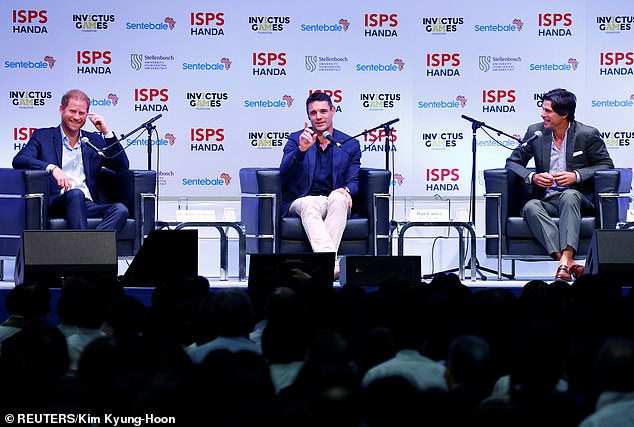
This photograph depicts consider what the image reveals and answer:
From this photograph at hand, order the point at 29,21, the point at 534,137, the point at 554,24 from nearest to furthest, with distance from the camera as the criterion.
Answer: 1. the point at 534,137
2. the point at 29,21
3. the point at 554,24

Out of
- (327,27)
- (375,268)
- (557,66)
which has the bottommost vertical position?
(375,268)

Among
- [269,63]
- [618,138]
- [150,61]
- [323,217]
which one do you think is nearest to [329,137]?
[323,217]

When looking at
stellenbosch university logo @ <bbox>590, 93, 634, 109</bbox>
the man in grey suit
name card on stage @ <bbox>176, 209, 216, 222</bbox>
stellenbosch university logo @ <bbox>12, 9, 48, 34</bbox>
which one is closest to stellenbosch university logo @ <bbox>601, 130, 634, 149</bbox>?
stellenbosch university logo @ <bbox>590, 93, 634, 109</bbox>

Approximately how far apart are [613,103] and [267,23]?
126 inches

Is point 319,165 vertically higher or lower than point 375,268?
higher

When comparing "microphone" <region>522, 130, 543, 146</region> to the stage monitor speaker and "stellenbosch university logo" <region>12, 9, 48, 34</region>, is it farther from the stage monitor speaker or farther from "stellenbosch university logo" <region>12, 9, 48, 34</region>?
"stellenbosch university logo" <region>12, 9, 48, 34</region>

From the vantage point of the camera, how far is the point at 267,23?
30.7 ft

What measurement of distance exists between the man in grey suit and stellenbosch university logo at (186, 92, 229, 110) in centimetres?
294

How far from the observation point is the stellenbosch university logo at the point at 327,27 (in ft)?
30.8

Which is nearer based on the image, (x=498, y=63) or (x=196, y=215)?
(x=196, y=215)

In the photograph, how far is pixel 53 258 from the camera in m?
5.64

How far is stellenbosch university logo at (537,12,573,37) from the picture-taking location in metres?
9.34

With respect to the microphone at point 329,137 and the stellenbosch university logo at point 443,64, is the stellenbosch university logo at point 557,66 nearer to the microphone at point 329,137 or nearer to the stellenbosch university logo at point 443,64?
the stellenbosch university logo at point 443,64

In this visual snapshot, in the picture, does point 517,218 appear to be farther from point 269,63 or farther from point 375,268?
point 269,63
